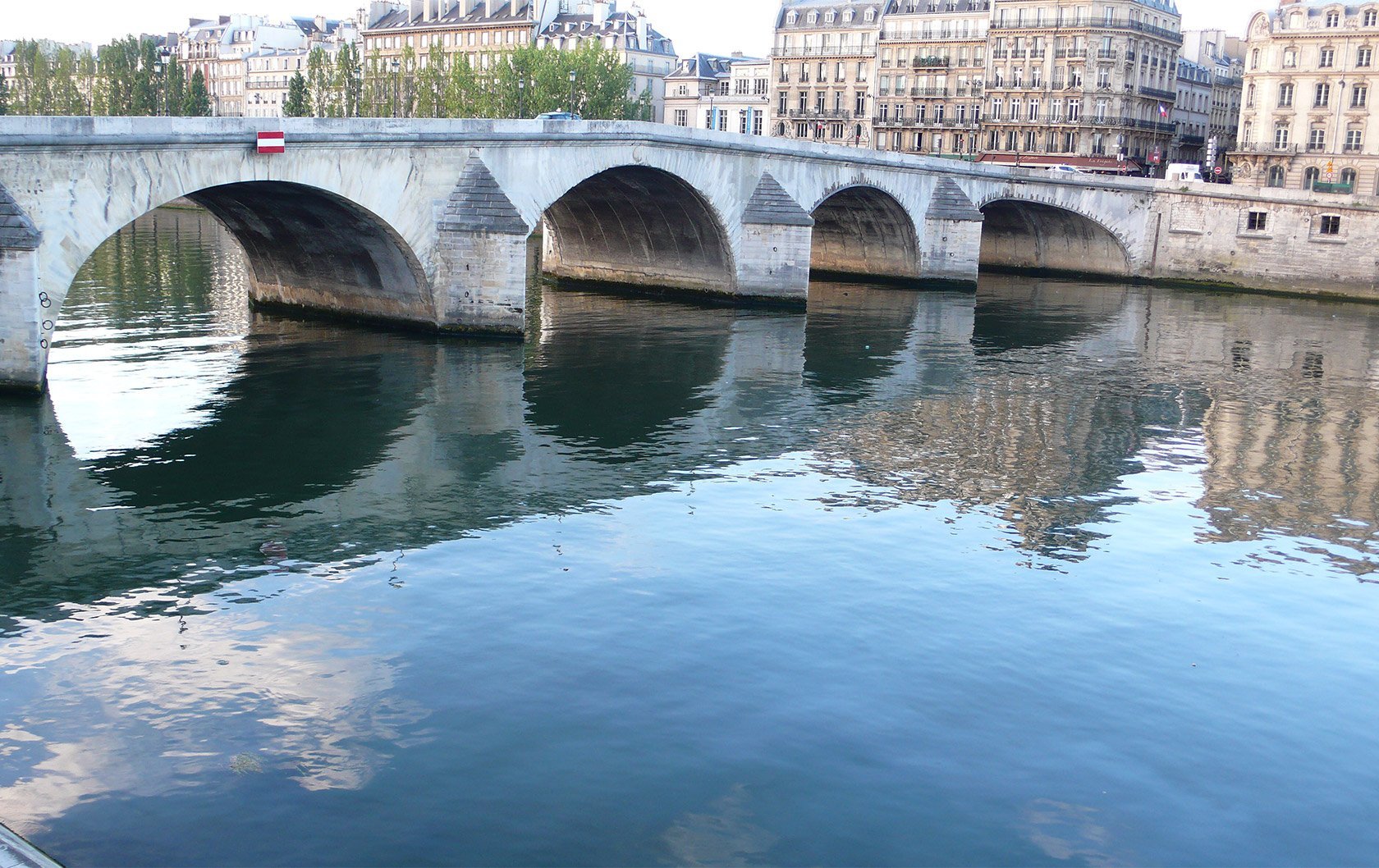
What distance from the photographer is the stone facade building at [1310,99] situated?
221ft

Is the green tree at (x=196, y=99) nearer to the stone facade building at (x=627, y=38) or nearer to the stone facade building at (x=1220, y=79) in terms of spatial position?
the stone facade building at (x=627, y=38)

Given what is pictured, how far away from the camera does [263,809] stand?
1069 centimetres

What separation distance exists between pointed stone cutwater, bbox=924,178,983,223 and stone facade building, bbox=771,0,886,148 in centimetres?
3607

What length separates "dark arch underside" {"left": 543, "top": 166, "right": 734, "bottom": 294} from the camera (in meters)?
42.2

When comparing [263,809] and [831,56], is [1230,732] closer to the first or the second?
[263,809]

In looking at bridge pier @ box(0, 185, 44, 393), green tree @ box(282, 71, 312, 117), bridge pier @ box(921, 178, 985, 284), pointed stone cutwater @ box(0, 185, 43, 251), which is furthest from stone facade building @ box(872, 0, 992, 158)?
pointed stone cutwater @ box(0, 185, 43, 251)

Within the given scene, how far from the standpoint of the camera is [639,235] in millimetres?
45656

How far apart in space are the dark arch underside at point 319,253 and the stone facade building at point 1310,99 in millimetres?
50255

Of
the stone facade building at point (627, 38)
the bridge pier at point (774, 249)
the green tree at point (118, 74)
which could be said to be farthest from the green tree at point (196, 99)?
the bridge pier at point (774, 249)

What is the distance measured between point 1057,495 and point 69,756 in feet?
48.2

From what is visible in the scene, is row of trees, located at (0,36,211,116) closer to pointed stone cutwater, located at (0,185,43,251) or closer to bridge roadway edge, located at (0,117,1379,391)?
bridge roadway edge, located at (0,117,1379,391)

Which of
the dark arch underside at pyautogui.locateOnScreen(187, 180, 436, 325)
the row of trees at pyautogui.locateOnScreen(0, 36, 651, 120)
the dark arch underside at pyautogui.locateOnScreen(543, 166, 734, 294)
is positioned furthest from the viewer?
the row of trees at pyautogui.locateOnScreen(0, 36, 651, 120)

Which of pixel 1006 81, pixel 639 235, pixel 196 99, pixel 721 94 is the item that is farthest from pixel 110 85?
pixel 639 235

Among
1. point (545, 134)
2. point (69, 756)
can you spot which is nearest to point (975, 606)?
point (69, 756)
